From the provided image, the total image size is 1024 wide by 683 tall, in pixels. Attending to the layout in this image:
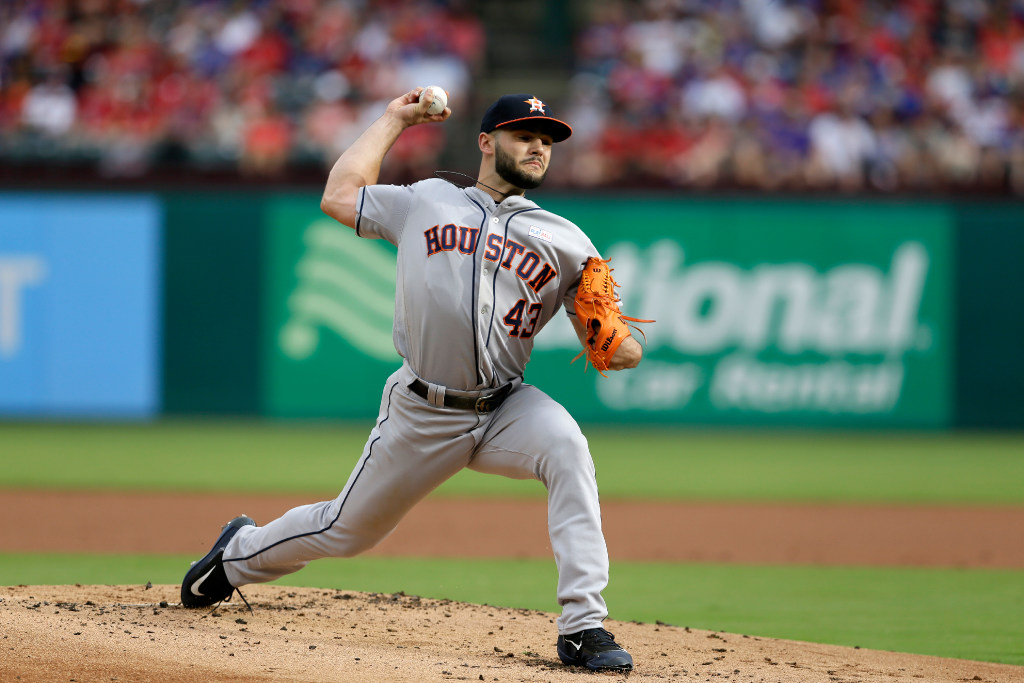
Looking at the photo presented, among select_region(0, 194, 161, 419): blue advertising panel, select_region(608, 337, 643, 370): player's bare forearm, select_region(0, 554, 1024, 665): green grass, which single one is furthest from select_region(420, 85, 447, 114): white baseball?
select_region(0, 194, 161, 419): blue advertising panel

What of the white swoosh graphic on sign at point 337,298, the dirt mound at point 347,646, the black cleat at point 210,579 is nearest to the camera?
the dirt mound at point 347,646

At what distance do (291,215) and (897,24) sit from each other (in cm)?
805

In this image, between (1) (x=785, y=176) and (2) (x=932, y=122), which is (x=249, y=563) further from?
(2) (x=932, y=122)

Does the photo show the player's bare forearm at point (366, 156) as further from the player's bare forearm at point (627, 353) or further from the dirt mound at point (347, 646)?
the dirt mound at point (347, 646)

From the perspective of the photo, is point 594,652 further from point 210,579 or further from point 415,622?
point 210,579

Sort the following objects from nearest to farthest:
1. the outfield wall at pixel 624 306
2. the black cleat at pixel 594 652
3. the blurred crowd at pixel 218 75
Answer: the black cleat at pixel 594 652 → the outfield wall at pixel 624 306 → the blurred crowd at pixel 218 75

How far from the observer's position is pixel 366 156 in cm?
430

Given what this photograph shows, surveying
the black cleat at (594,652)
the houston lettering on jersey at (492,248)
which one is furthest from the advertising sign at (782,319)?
the black cleat at (594,652)

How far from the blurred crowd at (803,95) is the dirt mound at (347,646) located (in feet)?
30.0

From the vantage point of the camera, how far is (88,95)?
1484 cm

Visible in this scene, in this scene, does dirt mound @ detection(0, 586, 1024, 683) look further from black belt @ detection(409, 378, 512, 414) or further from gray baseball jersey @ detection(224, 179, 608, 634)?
black belt @ detection(409, 378, 512, 414)

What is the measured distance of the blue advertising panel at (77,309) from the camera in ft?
44.1

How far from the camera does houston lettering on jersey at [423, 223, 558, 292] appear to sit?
420 cm

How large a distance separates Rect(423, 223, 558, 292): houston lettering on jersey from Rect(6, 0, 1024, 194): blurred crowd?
30.4 ft
